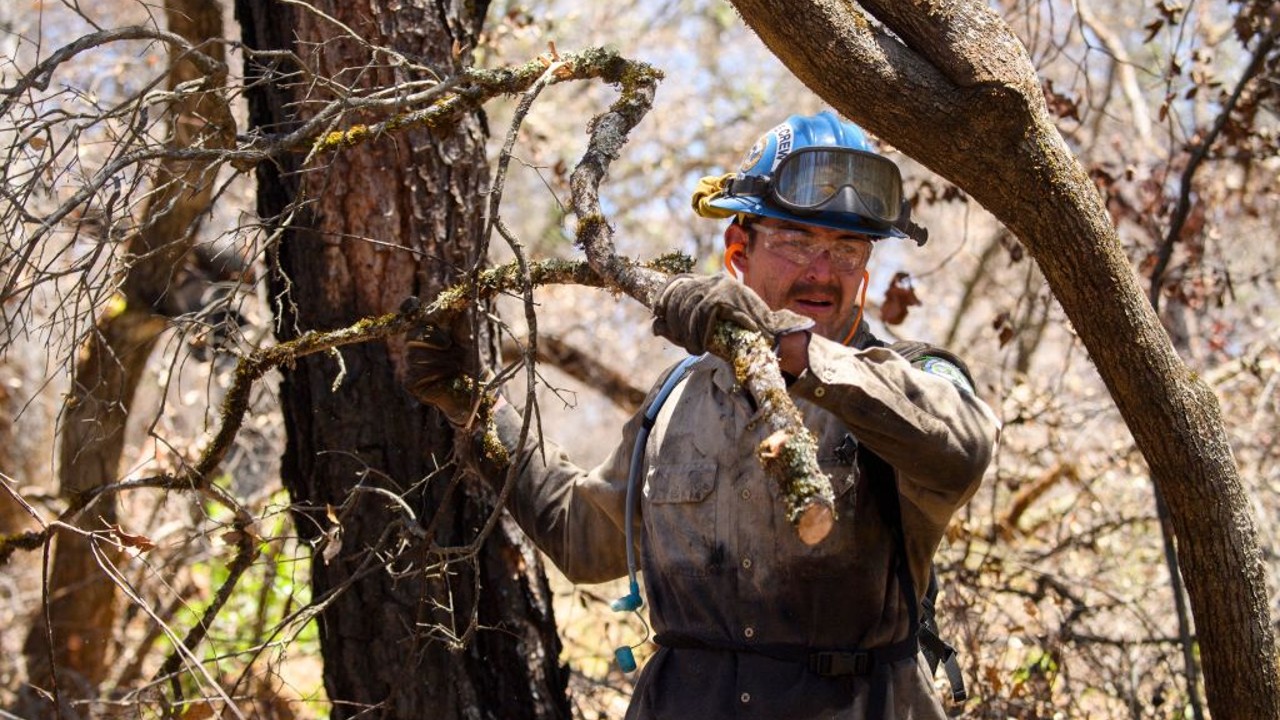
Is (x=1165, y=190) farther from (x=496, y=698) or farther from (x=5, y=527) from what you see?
(x=5, y=527)

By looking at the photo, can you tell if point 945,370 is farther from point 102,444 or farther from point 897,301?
point 102,444

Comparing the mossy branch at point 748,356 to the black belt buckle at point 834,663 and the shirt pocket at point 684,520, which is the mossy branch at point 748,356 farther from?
the black belt buckle at point 834,663

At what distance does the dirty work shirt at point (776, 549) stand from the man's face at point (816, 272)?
250 millimetres

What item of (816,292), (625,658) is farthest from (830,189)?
(625,658)

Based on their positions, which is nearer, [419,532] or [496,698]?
[419,532]

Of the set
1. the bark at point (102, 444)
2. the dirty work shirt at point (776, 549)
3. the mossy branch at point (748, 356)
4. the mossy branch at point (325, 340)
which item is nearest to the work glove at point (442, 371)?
the mossy branch at point (325, 340)

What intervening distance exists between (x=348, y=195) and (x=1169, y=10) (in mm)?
3066

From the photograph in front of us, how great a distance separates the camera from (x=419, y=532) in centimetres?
346

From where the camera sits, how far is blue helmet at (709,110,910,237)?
3275 millimetres

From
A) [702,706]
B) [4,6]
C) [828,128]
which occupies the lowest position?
[702,706]

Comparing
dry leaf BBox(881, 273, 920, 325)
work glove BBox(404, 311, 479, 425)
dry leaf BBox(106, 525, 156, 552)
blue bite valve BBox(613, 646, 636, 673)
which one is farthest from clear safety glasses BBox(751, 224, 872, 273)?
dry leaf BBox(881, 273, 920, 325)

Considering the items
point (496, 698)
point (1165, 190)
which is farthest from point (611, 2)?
point (496, 698)

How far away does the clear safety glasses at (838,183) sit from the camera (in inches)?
129

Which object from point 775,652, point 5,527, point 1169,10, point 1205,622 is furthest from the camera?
point 5,527
